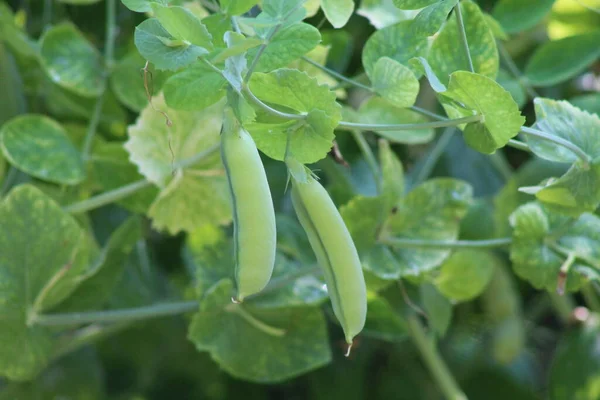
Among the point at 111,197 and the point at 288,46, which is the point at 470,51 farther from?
the point at 111,197

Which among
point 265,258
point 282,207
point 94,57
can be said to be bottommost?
point 282,207

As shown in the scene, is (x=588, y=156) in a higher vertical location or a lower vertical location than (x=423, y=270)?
higher

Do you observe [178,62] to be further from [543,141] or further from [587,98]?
[587,98]

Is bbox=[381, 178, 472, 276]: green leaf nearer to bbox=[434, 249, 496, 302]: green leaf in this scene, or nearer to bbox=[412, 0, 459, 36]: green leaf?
bbox=[434, 249, 496, 302]: green leaf

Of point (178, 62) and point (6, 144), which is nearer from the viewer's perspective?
point (178, 62)

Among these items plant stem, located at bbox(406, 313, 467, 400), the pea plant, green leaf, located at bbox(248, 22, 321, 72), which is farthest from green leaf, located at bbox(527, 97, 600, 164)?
plant stem, located at bbox(406, 313, 467, 400)

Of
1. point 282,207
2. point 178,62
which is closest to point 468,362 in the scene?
point 282,207

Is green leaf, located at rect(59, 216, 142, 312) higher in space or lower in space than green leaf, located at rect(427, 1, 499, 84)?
lower
